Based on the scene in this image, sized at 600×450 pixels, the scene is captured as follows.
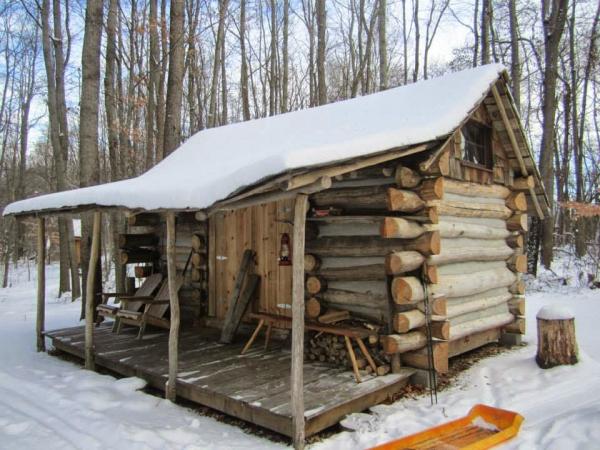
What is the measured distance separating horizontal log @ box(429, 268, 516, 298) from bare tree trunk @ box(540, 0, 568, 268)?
6579 mm

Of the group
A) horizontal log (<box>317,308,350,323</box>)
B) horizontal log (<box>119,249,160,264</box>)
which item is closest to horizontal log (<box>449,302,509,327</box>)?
horizontal log (<box>317,308,350,323</box>)

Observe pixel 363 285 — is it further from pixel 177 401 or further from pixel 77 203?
pixel 77 203

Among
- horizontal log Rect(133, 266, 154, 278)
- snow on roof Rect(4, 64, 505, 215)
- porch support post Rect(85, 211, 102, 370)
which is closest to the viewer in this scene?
snow on roof Rect(4, 64, 505, 215)

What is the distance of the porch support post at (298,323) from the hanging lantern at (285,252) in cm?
242

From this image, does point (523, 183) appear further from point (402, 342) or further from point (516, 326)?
point (402, 342)

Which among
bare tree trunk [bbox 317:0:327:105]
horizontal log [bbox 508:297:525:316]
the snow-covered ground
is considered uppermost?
bare tree trunk [bbox 317:0:327:105]

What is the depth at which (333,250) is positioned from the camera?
6.55 meters

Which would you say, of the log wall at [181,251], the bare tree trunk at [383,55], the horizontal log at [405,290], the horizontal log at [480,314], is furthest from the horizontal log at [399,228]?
the bare tree trunk at [383,55]

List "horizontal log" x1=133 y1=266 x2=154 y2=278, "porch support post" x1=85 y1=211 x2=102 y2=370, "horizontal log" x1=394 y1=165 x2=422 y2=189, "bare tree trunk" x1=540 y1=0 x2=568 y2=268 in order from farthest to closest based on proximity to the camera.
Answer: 1. "bare tree trunk" x1=540 y1=0 x2=568 y2=268
2. "horizontal log" x1=133 y1=266 x2=154 y2=278
3. "porch support post" x1=85 y1=211 x2=102 y2=370
4. "horizontal log" x1=394 y1=165 x2=422 y2=189

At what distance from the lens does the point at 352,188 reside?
6438 millimetres

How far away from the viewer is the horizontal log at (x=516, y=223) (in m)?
8.41

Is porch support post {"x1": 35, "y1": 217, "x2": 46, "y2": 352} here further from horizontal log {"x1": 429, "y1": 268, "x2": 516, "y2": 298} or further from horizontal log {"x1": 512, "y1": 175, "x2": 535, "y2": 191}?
horizontal log {"x1": 512, "y1": 175, "x2": 535, "y2": 191}

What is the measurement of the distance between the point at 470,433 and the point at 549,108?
12107mm

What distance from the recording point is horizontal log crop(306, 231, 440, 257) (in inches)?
237
